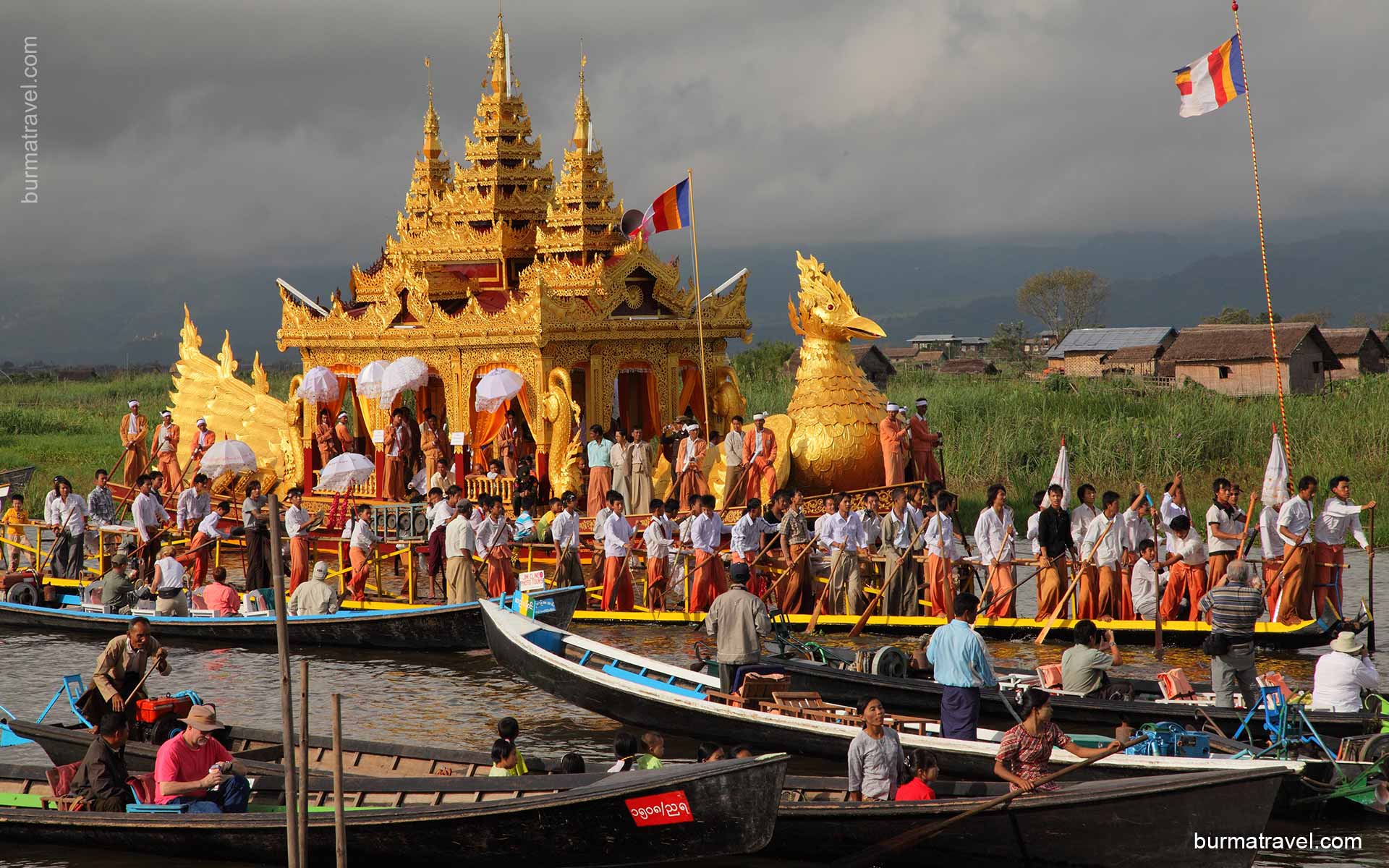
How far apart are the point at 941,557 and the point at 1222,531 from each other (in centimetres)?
264

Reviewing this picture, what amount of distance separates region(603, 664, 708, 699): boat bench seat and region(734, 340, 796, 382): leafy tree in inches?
1293

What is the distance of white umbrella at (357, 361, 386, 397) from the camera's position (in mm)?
21000

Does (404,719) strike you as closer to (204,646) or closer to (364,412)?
(204,646)

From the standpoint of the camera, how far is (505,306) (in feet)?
70.2

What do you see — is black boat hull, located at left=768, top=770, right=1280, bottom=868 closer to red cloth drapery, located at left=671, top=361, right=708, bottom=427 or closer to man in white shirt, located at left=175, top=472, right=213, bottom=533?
man in white shirt, located at left=175, top=472, right=213, bottom=533

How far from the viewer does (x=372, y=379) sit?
829 inches

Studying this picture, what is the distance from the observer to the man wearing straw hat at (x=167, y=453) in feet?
77.2

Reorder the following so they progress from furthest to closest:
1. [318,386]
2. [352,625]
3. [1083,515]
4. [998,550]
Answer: [318,386], [352,625], [1083,515], [998,550]

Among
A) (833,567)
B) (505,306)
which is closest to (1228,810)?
(833,567)

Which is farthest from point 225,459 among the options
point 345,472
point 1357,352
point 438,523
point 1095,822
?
point 1357,352

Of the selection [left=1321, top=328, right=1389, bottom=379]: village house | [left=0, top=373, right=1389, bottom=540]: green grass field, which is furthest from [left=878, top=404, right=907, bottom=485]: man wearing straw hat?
[left=1321, top=328, right=1389, bottom=379]: village house

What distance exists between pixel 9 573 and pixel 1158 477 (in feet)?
57.3

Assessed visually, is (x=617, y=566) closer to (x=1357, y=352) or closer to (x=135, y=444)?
(x=135, y=444)

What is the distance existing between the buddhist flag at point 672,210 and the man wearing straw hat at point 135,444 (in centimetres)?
839
